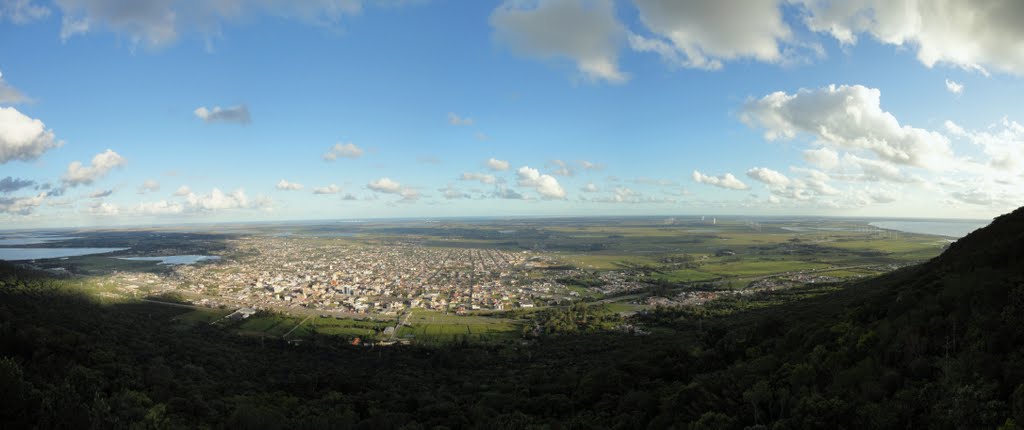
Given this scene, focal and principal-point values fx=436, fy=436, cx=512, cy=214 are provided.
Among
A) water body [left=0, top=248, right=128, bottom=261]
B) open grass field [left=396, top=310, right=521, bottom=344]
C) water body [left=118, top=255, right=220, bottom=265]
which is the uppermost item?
water body [left=0, top=248, right=128, bottom=261]

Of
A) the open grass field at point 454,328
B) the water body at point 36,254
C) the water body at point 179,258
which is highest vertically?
the water body at point 36,254

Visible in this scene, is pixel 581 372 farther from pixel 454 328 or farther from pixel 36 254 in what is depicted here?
pixel 36 254

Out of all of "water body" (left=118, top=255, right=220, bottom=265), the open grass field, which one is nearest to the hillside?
the open grass field

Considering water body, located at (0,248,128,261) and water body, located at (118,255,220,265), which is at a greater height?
water body, located at (0,248,128,261)

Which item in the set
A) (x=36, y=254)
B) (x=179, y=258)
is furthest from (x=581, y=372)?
(x=36, y=254)

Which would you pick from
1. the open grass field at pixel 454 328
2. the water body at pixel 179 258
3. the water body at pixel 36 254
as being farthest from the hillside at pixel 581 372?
the water body at pixel 36 254

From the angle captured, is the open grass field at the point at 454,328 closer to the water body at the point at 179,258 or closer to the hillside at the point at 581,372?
the hillside at the point at 581,372

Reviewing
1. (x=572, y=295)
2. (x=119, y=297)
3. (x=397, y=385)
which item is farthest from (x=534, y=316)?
(x=119, y=297)

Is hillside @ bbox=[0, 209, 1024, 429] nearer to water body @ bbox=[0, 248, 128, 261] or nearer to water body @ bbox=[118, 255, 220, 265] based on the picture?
water body @ bbox=[118, 255, 220, 265]

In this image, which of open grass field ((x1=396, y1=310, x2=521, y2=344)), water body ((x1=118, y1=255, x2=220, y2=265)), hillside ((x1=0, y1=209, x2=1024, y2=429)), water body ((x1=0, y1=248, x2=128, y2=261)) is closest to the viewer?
hillside ((x1=0, y1=209, x2=1024, y2=429))
